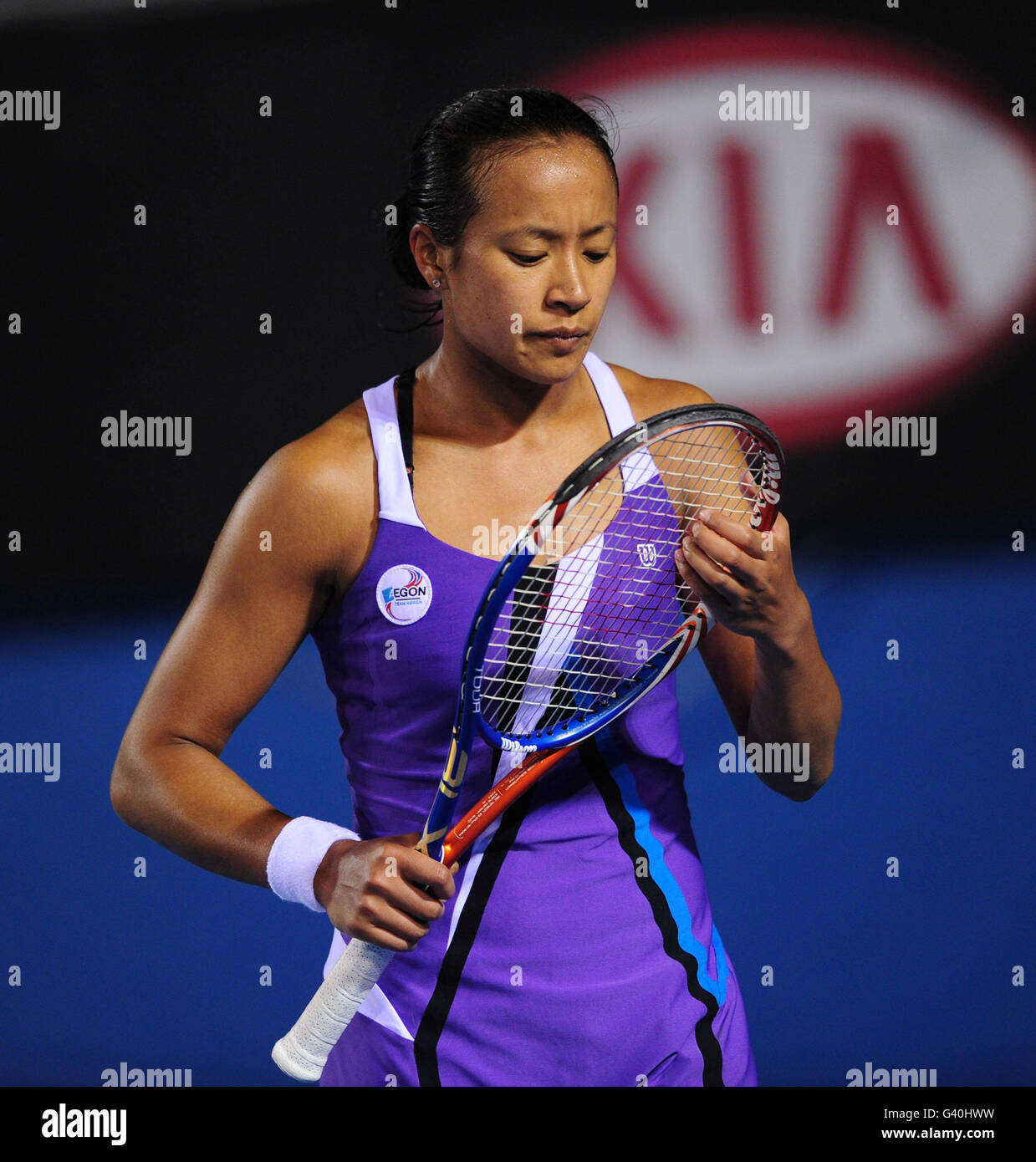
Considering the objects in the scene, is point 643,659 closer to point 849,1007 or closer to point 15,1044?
point 849,1007

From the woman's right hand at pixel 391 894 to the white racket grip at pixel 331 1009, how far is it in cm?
3

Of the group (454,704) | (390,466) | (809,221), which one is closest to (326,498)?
(390,466)

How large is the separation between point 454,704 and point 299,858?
0.21 metres

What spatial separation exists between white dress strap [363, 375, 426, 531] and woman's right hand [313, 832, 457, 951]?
32 cm

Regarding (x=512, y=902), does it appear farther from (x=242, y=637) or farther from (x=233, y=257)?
(x=233, y=257)

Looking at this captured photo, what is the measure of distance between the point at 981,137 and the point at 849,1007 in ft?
5.76

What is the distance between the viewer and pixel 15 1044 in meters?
2.76

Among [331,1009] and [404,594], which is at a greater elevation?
[404,594]

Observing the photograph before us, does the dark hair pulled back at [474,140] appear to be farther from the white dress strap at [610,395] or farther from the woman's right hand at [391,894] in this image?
the woman's right hand at [391,894]

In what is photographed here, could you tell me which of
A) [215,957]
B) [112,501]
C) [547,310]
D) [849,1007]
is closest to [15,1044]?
[215,957]

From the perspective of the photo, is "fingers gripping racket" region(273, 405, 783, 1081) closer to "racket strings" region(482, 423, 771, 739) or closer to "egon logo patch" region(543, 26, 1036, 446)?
"racket strings" region(482, 423, 771, 739)

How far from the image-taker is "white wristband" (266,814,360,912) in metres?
1.28

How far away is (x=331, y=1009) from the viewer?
1.27 metres

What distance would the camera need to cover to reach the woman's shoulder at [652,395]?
4.75ft
